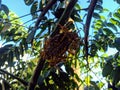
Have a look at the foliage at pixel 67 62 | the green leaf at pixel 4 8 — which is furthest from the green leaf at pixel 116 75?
the green leaf at pixel 4 8

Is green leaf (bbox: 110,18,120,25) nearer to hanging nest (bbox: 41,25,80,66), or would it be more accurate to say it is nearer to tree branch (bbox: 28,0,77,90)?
tree branch (bbox: 28,0,77,90)

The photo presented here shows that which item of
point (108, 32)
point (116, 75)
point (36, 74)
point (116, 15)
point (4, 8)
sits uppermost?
point (4, 8)

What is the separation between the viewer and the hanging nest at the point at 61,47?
4.98ft

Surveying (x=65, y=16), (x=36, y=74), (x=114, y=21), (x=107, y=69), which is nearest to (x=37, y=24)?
(x=65, y=16)

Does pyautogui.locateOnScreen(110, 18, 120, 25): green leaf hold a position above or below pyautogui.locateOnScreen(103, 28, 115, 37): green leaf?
above

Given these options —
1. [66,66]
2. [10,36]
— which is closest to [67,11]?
Answer: [66,66]

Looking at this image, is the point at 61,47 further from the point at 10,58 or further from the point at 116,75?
the point at 10,58

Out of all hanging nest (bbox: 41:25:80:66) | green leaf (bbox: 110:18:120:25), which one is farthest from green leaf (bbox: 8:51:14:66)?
hanging nest (bbox: 41:25:80:66)

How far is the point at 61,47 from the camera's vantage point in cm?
154

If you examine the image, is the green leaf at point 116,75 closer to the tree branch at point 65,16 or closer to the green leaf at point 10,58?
the tree branch at point 65,16

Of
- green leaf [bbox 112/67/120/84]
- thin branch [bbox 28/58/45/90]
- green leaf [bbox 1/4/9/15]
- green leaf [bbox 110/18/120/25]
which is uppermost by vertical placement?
green leaf [bbox 1/4/9/15]

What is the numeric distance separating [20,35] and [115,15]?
68cm

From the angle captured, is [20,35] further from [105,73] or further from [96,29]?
[105,73]

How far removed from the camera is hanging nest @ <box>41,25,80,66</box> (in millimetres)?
1519
